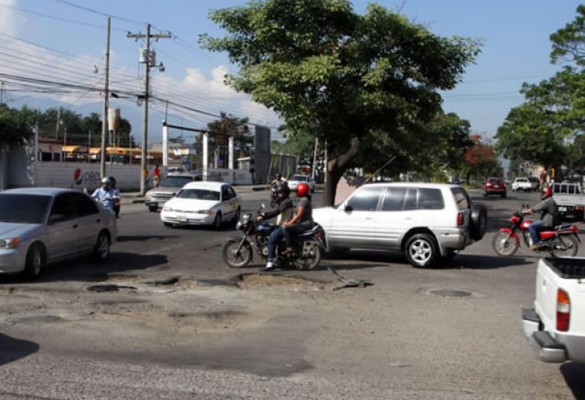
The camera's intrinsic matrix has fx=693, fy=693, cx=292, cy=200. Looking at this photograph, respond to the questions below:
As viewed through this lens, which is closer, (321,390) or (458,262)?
(321,390)

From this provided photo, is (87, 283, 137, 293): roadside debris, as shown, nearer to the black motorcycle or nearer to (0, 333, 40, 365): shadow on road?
the black motorcycle

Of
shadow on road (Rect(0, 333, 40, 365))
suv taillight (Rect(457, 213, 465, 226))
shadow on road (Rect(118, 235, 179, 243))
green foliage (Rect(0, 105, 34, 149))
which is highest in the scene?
green foliage (Rect(0, 105, 34, 149))

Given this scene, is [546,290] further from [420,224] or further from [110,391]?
[420,224]

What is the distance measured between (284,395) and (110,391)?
138 cm

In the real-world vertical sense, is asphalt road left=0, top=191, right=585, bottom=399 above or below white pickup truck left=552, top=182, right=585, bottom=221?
below

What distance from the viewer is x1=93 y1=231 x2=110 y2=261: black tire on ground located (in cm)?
1341

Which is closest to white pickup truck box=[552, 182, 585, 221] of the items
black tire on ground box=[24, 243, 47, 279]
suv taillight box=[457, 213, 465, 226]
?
suv taillight box=[457, 213, 465, 226]

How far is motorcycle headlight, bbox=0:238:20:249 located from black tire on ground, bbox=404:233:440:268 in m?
7.22

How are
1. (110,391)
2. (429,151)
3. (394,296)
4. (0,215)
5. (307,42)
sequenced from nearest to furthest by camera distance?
1. (110,391)
2. (394,296)
3. (0,215)
4. (307,42)
5. (429,151)

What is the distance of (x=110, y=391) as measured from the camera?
5508 mm

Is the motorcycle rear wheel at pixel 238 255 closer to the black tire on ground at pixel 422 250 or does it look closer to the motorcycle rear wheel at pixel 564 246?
the black tire on ground at pixel 422 250

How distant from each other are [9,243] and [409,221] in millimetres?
7380

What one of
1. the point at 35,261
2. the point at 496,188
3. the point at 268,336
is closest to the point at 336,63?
the point at 35,261

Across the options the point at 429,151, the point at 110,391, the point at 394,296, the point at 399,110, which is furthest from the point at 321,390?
the point at 429,151
